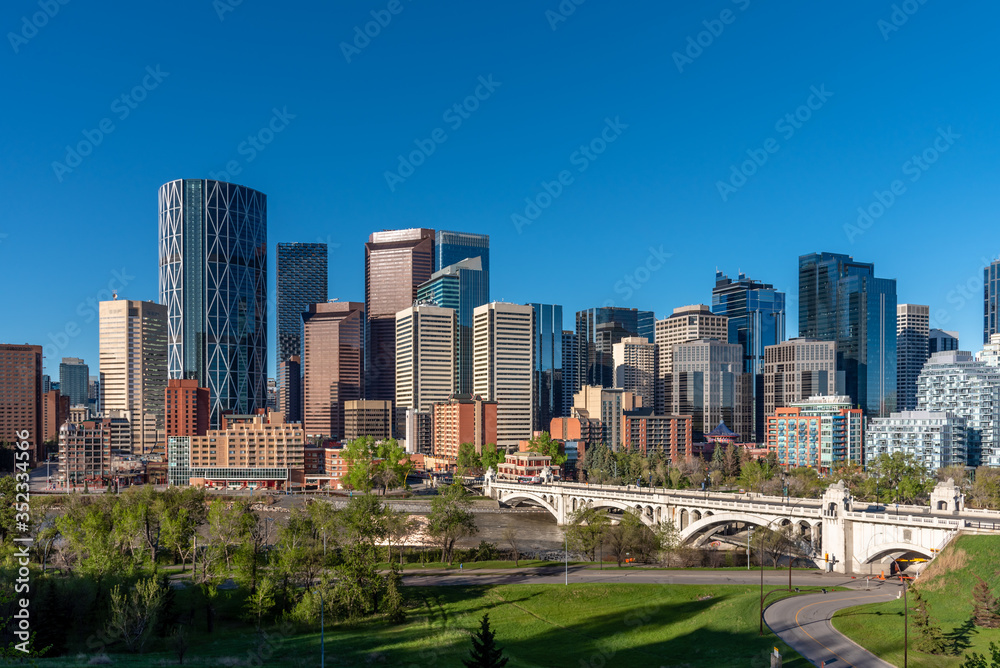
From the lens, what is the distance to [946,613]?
6625 centimetres

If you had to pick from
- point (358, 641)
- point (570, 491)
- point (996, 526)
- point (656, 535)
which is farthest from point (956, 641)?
point (570, 491)

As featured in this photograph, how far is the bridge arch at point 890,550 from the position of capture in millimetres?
87250

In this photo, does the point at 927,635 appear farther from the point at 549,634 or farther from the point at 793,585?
the point at 549,634

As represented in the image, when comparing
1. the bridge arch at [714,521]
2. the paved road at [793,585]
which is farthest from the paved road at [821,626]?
the bridge arch at [714,521]

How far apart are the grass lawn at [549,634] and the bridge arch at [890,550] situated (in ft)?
67.7

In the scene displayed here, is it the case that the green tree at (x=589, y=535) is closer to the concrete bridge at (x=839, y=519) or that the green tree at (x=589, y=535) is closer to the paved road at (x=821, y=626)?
the concrete bridge at (x=839, y=519)

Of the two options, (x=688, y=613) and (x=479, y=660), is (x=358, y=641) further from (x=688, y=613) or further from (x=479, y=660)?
(x=688, y=613)

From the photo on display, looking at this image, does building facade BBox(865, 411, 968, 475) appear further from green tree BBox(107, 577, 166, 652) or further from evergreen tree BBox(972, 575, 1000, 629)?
green tree BBox(107, 577, 166, 652)

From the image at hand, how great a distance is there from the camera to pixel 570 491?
6289 inches

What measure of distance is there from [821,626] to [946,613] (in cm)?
1103

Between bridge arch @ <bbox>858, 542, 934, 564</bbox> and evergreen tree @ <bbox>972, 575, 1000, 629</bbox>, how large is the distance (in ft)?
73.5

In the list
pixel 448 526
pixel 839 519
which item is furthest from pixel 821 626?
pixel 448 526

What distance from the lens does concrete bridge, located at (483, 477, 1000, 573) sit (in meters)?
88.2

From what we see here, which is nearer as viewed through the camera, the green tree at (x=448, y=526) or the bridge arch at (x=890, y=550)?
the bridge arch at (x=890, y=550)
